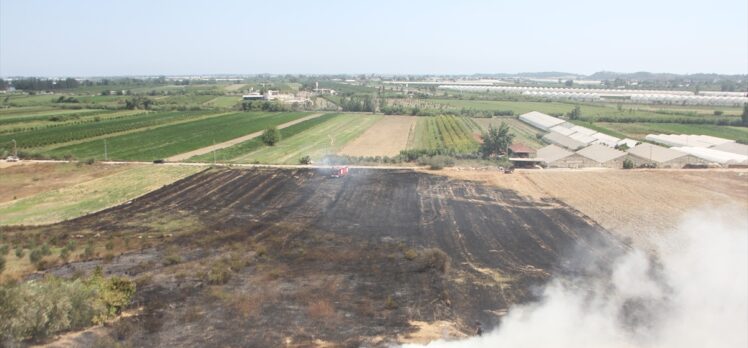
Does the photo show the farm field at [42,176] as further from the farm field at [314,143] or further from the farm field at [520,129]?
the farm field at [520,129]

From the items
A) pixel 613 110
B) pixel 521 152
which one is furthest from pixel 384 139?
pixel 613 110

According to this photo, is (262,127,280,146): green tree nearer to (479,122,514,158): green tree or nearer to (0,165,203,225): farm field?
(0,165,203,225): farm field

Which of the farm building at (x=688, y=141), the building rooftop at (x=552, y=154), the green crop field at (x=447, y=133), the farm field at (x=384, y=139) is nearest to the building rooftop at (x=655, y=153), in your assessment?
the building rooftop at (x=552, y=154)

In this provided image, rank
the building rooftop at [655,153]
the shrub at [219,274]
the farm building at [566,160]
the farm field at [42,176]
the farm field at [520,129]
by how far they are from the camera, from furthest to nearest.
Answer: the farm field at [520,129]
the farm building at [566,160]
the building rooftop at [655,153]
the farm field at [42,176]
the shrub at [219,274]

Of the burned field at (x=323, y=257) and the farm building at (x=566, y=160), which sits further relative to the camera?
the farm building at (x=566, y=160)

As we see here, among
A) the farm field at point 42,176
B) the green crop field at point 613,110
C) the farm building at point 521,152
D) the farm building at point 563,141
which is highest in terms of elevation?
the green crop field at point 613,110

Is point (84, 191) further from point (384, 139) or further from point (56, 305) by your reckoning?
point (384, 139)
